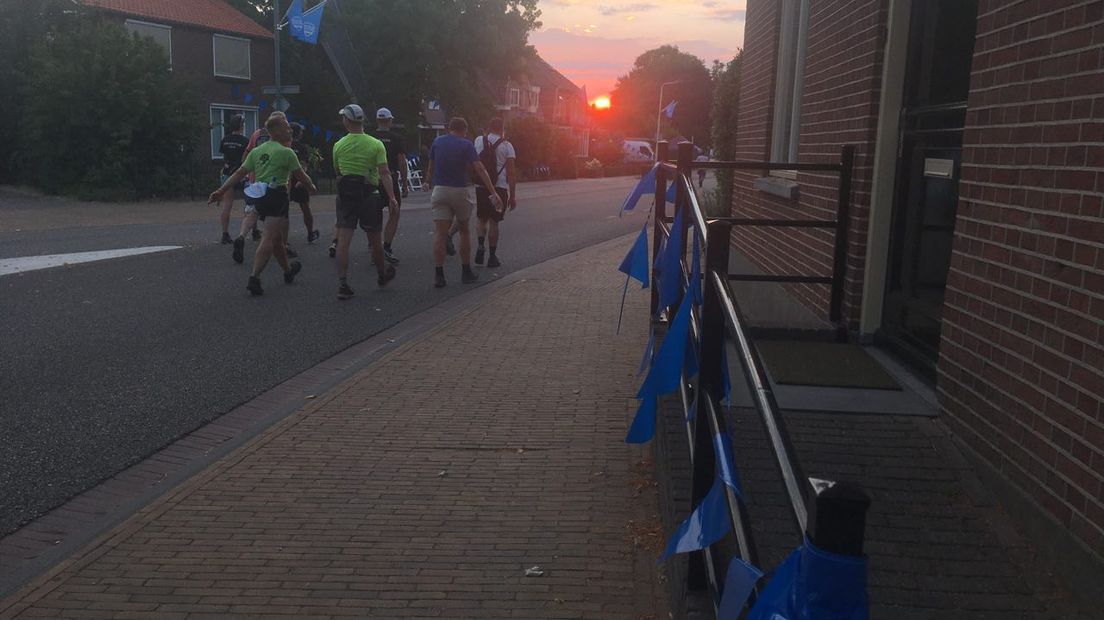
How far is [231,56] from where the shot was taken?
39.2 m

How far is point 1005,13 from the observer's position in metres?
3.89

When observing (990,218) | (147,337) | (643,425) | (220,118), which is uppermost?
(220,118)

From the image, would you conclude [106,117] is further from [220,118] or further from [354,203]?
[354,203]

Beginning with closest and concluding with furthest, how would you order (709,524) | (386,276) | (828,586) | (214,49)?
(828,586)
(709,524)
(386,276)
(214,49)

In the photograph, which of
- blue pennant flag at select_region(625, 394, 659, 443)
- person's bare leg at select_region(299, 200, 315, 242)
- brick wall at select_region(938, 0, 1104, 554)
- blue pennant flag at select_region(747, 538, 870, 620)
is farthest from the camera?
person's bare leg at select_region(299, 200, 315, 242)

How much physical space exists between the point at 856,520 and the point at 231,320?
7.99m

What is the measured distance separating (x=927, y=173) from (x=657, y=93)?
99.4 meters

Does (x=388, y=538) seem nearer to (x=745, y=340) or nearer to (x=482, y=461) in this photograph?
(x=482, y=461)

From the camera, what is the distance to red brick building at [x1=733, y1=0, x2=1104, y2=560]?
3.09m

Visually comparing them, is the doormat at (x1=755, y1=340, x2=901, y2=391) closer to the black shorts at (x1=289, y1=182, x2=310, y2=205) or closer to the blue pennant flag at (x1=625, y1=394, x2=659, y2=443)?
the blue pennant flag at (x1=625, y1=394, x2=659, y2=443)

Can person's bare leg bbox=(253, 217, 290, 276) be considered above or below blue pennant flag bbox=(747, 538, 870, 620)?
below

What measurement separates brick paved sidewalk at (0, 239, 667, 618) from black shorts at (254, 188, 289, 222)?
371cm

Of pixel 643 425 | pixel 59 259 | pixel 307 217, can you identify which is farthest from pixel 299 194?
pixel 643 425

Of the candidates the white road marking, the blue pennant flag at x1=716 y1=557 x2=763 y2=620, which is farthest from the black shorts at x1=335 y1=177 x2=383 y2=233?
the blue pennant flag at x1=716 y1=557 x2=763 y2=620
